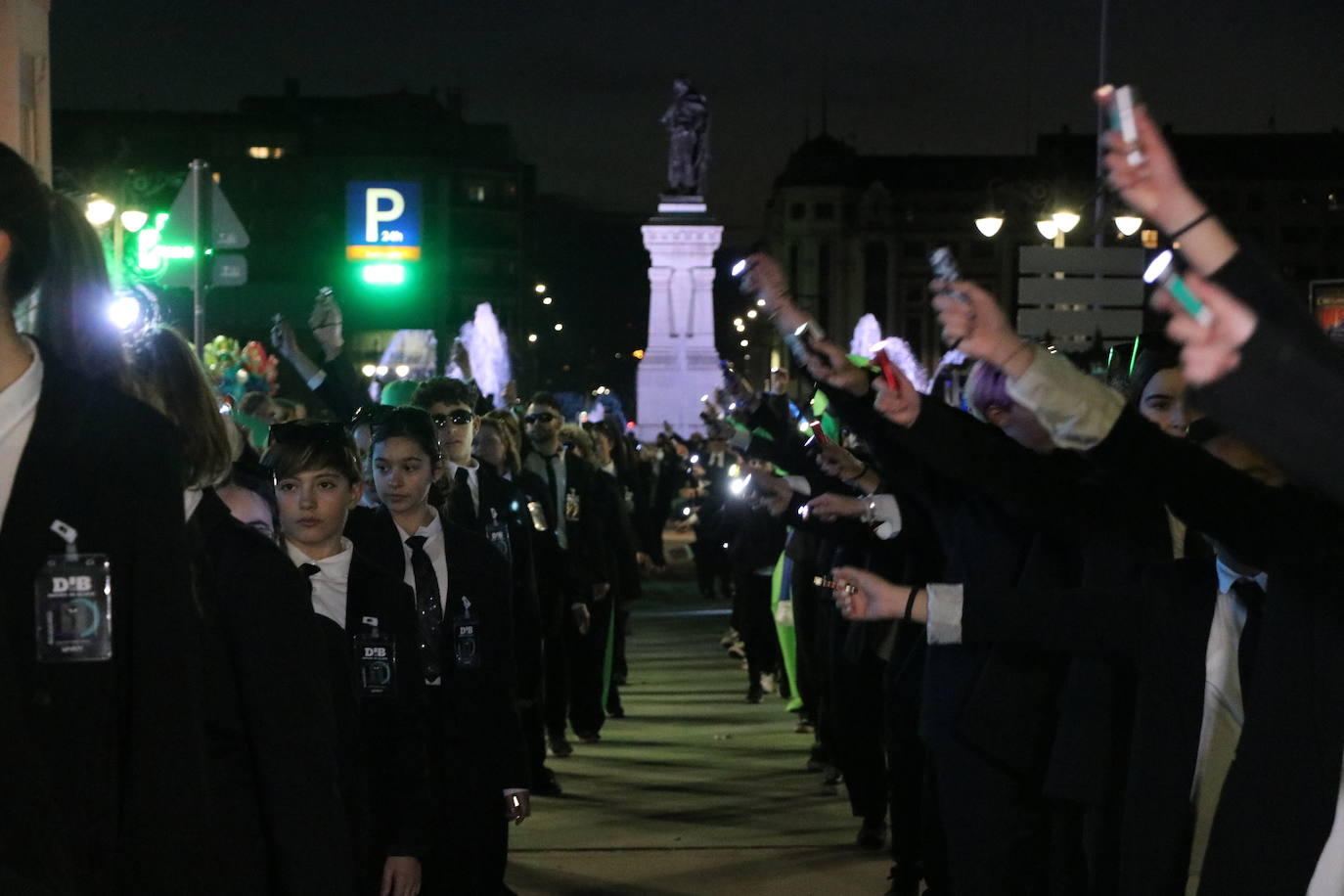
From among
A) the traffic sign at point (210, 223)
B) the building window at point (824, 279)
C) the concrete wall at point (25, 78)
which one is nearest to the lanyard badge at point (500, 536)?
the traffic sign at point (210, 223)

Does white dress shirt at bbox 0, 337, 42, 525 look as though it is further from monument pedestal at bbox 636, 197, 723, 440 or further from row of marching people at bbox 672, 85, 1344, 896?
monument pedestal at bbox 636, 197, 723, 440

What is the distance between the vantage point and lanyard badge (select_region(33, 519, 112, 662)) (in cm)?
251

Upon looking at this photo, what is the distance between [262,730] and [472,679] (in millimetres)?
2442

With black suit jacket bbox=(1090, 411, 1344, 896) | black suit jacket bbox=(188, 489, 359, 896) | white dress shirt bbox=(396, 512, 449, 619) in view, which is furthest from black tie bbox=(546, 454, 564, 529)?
black suit jacket bbox=(1090, 411, 1344, 896)

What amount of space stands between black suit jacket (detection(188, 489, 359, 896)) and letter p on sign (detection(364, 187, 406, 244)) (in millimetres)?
12861

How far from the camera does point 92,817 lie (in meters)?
2.52

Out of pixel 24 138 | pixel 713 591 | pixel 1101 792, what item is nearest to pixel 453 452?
pixel 1101 792

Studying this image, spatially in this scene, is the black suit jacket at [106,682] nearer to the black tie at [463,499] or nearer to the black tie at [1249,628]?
the black tie at [1249,628]

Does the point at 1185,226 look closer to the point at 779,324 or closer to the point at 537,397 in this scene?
the point at 779,324

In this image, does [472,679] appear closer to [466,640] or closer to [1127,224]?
[466,640]

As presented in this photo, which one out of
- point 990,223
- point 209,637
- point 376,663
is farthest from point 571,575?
point 990,223

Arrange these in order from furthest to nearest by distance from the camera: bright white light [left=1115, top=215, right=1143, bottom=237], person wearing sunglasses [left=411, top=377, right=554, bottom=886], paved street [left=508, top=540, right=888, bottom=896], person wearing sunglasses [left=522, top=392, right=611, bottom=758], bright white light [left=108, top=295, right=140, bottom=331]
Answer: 1. bright white light [left=1115, top=215, right=1143, bottom=237]
2. person wearing sunglasses [left=522, top=392, right=611, bottom=758]
3. person wearing sunglasses [left=411, top=377, right=554, bottom=886]
4. paved street [left=508, top=540, right=888, bottom=896]
5. bright white light [left=108, top=295, right=140, bottom=331]

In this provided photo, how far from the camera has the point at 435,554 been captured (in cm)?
609

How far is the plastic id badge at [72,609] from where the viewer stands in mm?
2514
